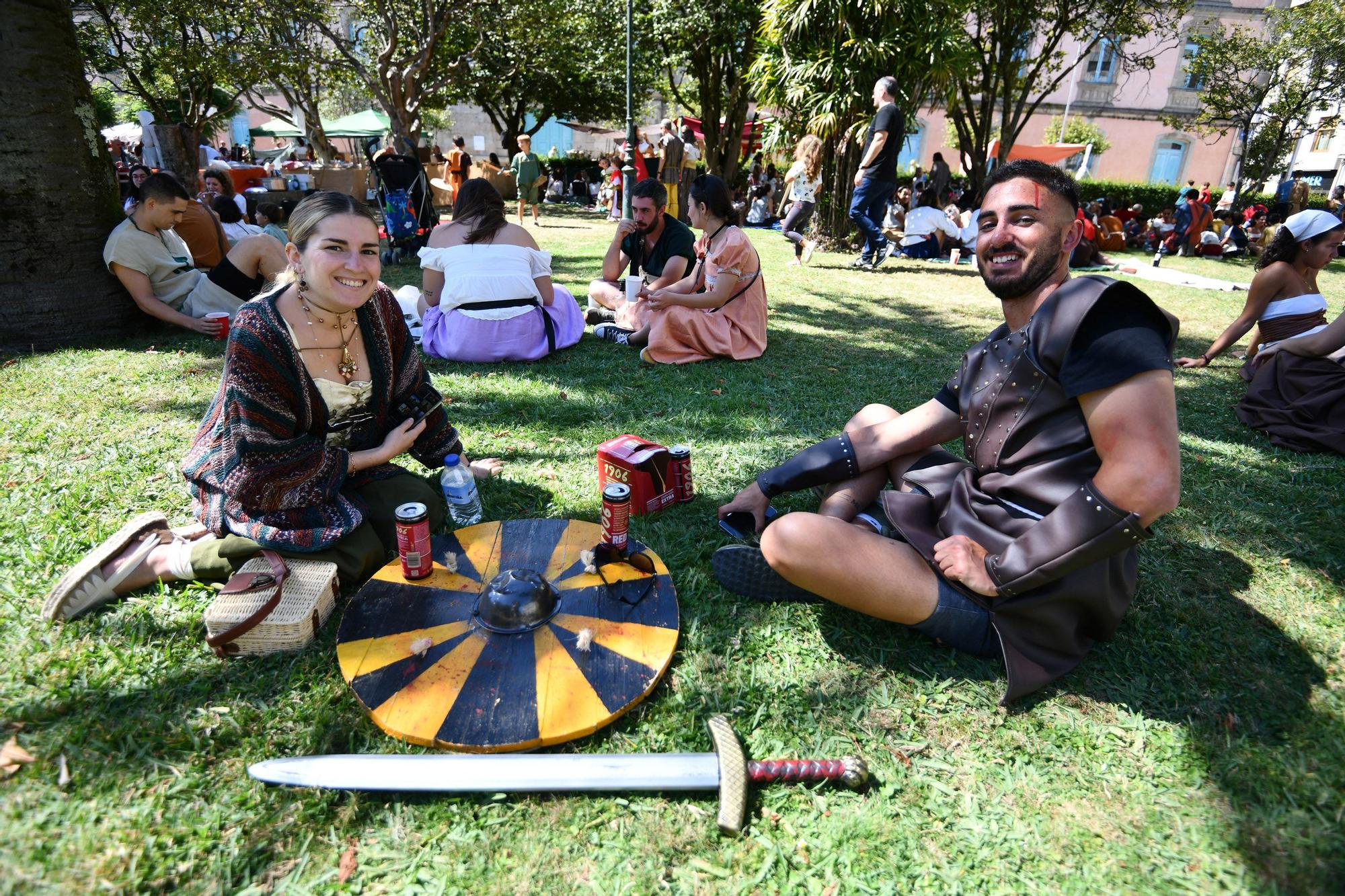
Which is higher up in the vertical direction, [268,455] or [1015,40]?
[1015,40]

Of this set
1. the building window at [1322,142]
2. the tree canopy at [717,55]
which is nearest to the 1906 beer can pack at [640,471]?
the tree canopy at [717,55]

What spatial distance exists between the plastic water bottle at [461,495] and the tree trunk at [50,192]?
15.8 ft

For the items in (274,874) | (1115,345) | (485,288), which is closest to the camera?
(274,874)

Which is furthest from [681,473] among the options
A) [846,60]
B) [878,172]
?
[846,60]

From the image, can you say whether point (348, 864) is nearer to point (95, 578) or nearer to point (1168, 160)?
point (95, 578)

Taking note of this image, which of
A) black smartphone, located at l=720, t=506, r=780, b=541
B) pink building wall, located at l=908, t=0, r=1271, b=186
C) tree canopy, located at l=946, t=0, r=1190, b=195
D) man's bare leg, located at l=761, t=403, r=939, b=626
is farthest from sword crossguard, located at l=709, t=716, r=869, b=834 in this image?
pink building wall, located at l=908, t=0, r=1271, b=186

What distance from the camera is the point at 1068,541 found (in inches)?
75.4

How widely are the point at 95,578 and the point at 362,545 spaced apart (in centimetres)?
92

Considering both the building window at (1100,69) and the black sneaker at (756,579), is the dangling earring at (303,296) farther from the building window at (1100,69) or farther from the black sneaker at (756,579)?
the building window at (1100,69)

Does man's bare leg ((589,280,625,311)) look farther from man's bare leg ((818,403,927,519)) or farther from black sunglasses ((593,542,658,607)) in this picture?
black sunglasses ((593,542,658,607))

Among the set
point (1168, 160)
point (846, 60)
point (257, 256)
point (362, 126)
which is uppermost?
point (1168, 160)

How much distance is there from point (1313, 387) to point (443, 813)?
5.44 meters

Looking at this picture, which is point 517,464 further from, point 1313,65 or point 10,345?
point 1313,65

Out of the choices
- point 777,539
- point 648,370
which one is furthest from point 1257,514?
point 648,370
